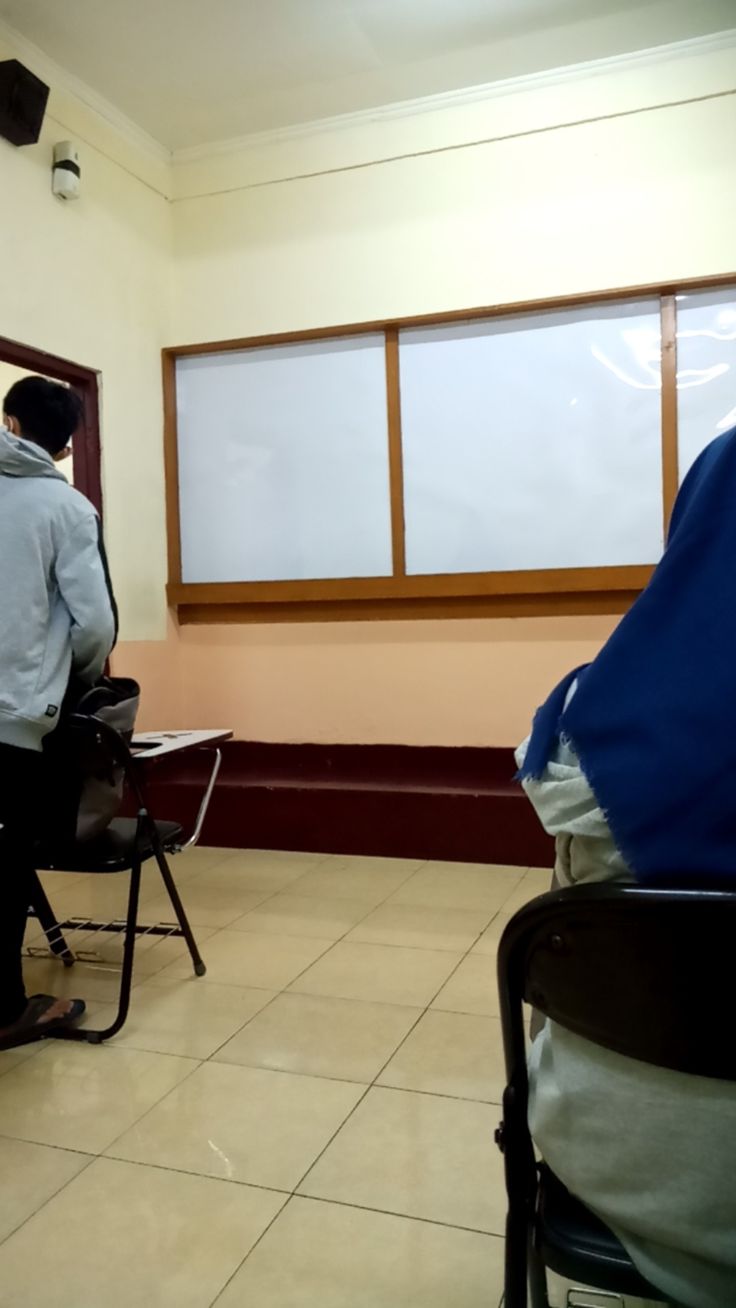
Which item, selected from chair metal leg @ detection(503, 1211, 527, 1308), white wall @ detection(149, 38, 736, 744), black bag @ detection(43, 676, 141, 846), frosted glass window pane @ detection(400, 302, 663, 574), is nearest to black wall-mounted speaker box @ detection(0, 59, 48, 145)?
white wall @ detection(149, 38, 736, 744)

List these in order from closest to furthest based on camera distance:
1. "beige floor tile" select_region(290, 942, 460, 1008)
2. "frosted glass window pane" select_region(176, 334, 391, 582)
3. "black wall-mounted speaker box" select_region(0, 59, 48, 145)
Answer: "beige floor tile" select_region(290, 942, 460, 1008)
"black wall-mounted speaker box" select_region(0, 59, 48, 145)
"frosted glass window pane" select_region(176, 334, 391, 582)

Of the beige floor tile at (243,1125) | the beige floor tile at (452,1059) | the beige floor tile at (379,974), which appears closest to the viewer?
the beige floor tile at (243,1125)

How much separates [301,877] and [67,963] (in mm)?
1045

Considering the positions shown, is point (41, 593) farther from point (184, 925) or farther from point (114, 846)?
point (184, 925)

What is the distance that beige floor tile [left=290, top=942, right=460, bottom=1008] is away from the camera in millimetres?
2383

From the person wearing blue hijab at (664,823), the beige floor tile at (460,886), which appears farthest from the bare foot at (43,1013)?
the person wearing blue hijab at (664,823)

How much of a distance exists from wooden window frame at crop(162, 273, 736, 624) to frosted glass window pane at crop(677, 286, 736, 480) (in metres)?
0.03

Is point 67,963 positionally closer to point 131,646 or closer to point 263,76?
point 131,646

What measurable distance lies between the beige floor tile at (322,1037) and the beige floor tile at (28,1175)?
430 mm

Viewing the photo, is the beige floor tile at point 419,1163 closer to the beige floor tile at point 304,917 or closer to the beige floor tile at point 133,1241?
the beige floor tile at point 133,1241

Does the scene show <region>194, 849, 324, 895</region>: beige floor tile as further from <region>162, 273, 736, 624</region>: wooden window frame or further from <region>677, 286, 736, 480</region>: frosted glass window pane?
<region>677, 286, 736, 480</region>: frosted glass window pane

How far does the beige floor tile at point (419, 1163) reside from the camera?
1.52 m

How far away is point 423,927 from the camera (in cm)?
288

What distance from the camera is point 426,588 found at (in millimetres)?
4020
